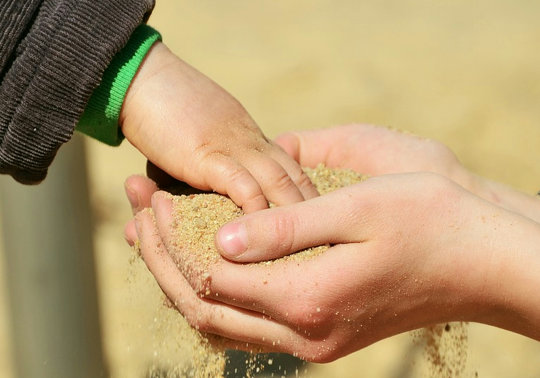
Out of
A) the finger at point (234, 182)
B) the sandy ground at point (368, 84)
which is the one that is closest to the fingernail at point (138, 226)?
the finger at point (234, 182)

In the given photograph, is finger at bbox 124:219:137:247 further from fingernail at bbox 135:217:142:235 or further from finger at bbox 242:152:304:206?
finger at bbox 242:152:304:206

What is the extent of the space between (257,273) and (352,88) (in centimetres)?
148

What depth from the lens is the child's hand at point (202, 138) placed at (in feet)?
3.60

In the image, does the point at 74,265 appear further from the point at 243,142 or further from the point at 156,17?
the point at 156,17

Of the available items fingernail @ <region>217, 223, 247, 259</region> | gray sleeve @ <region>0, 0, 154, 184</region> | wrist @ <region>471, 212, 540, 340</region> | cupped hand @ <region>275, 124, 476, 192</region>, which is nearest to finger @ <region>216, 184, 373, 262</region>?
fingernail @ <region>217, 223, 247, 259</region>

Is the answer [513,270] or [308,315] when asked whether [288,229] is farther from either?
[513,270]

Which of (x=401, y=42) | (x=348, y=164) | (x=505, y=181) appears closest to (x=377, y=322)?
(x=348, y=164)

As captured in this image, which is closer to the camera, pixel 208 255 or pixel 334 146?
pixel 208 255

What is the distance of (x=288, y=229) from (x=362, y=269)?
12 centimetres

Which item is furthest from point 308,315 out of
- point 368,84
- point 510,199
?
point 368,84

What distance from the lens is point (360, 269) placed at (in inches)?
39.5

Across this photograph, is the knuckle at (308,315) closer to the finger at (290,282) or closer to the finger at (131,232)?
the finger at (290,282)

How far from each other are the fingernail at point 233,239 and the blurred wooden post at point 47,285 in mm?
752

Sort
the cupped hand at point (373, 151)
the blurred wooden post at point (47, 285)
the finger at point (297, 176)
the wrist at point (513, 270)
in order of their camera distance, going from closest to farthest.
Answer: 1. the wrist at point (513, 270)
2. the finger at point (297, 176)
3. the cupped hand at point (373, 151)
4. the blurred wooden post at point (47, 285)
